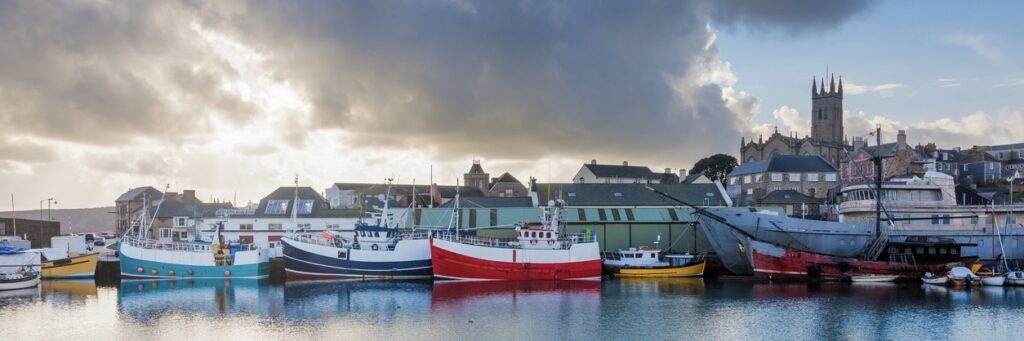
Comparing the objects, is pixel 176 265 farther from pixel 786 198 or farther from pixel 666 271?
pixel 786 198

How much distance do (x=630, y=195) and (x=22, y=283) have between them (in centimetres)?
4204

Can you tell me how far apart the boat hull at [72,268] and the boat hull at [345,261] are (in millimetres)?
12802

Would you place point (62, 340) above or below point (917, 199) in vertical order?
below

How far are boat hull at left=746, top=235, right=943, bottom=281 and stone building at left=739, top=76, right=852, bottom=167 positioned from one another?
62201mm

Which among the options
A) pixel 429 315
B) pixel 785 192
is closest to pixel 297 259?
pixel 429 315

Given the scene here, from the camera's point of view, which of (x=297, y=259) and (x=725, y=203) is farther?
(x=725, y=203)

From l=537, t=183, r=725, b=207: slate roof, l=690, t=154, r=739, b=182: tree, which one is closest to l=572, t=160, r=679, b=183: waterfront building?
l=690, t=154, r=739, b=182: tree

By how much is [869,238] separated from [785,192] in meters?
29.7

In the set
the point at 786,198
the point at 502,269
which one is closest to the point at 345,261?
the point at 502,269

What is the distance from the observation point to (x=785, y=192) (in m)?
82.8

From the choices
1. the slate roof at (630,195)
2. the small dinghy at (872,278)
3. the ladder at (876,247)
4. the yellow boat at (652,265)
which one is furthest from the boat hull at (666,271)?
the slate roof at (630,195)

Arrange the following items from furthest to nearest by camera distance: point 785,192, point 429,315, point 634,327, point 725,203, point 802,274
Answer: point 785,192 < point 725,203 < point 802,274 < point 429,315 < point 634,327

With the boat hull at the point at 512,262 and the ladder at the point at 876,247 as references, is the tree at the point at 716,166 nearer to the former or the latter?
the ladder at the point at 876,247

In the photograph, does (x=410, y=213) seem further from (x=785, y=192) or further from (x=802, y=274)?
(x=785, y=192)
